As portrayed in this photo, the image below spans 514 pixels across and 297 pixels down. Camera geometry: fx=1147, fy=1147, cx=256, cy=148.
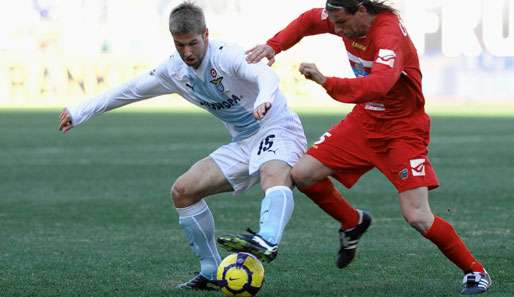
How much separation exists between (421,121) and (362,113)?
16.1 inches

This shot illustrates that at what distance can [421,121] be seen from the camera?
704 centimetres

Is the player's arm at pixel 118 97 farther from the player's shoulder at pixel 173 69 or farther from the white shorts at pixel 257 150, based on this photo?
the white shorts at pixel 257 150

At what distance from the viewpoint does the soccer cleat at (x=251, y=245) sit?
6.08 m

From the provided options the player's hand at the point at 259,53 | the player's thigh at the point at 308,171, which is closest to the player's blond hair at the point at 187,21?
the player's hand at the point at 259,53

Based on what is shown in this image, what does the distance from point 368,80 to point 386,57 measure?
27cm

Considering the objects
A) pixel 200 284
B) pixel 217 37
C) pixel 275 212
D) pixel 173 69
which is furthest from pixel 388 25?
Result: pixel 217 37

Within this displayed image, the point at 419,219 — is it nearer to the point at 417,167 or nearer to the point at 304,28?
the point at 417,167

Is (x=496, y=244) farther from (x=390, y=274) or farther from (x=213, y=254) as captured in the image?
(x=213, y=254)

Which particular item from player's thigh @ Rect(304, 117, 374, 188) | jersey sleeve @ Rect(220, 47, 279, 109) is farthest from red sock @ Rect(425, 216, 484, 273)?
jersey sleeve @ Rect(220, 47, 279, 109)

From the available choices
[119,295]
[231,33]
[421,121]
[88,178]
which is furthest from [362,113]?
[231,33]

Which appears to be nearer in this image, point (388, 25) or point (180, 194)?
point (388, 25)

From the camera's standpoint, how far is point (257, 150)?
23.4 feet

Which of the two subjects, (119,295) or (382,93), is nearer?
(382,93)

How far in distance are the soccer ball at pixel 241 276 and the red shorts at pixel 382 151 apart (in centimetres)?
100
